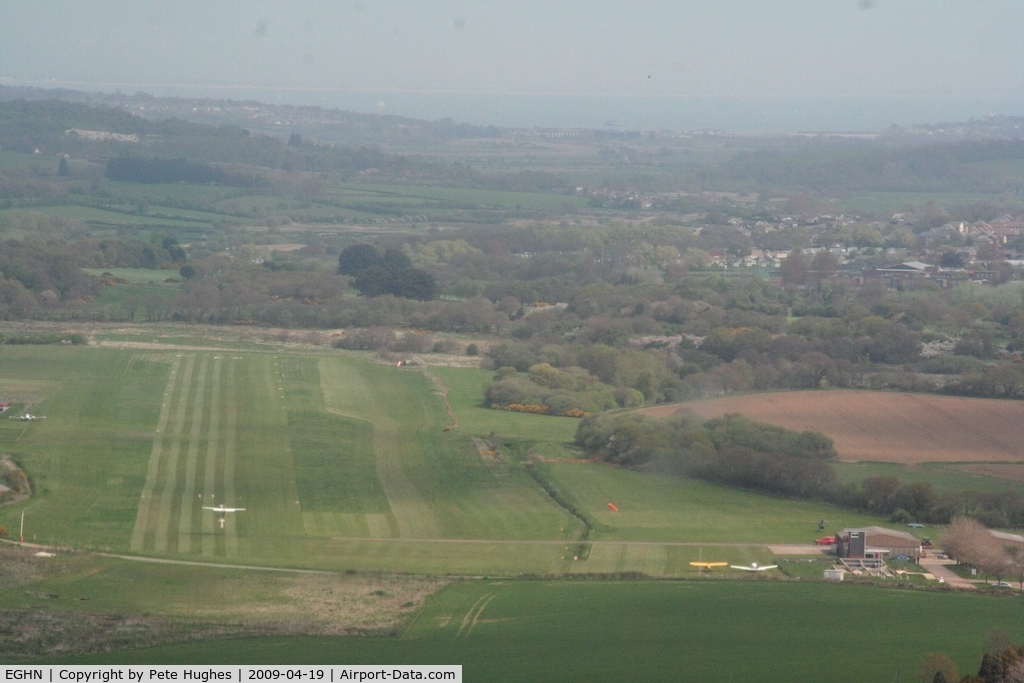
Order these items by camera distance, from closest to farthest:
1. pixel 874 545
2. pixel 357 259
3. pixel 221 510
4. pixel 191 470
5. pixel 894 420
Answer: pixel 874 545
pixel 221 510
pixel 191 470
pixel 894 420
pixel 357 259

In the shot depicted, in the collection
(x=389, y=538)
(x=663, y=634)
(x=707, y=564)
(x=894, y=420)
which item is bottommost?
(x=389, y=538)

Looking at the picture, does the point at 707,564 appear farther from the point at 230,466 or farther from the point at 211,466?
the point at 211,466

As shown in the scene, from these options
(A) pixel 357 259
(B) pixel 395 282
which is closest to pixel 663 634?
(B) pixel 395 282

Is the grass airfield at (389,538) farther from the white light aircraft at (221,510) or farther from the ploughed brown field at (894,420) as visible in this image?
the ploughed brown field at (894,420)

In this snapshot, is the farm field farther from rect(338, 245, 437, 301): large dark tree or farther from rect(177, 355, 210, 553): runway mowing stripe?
rect(338, 245, 437, 301): large dark tree

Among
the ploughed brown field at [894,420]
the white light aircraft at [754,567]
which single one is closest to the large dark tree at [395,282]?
the ploughed brown field at [894,420]

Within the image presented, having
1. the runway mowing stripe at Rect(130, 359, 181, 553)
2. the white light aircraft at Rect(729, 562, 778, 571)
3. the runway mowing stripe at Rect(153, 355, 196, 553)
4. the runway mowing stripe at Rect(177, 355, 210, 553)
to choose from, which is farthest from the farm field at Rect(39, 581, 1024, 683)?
the runway mowing stripe at Rect(130, 359, 181, 553)

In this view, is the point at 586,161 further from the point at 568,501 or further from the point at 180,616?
the point at 180,616
